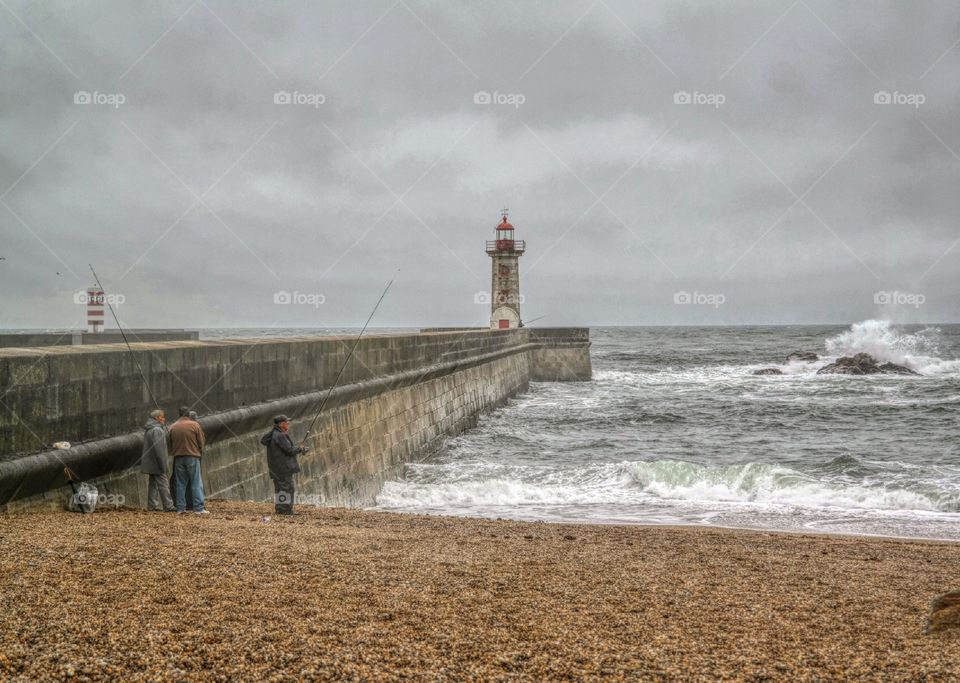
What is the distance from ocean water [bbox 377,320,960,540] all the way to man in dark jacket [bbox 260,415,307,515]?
10.6 ft

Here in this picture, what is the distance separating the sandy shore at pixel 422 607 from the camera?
10.4 feet

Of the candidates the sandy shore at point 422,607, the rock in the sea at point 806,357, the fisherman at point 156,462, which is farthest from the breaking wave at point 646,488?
the rock in the sea at point 806,357

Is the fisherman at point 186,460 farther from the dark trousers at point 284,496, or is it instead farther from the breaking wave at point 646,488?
the breaking wave at point 646,488

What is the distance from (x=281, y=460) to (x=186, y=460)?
868mm

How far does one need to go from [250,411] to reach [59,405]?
103 inches

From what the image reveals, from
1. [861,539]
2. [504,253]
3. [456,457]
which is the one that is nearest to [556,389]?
[504,253]

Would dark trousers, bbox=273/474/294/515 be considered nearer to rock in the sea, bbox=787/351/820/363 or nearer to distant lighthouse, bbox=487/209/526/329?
distant lighthouse, bbox=487/209/526/329

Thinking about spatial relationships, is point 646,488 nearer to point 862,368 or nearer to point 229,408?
point 229,408

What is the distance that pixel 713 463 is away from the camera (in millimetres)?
14336

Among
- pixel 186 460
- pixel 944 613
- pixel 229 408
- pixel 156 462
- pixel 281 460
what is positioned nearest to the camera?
pixel 944 613

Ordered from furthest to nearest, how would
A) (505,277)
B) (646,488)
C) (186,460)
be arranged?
(505,277), (646,488), (186,460)

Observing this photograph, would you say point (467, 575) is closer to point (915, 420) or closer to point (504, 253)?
point (915, 420)

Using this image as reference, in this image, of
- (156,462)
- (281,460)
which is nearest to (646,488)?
(281,460)

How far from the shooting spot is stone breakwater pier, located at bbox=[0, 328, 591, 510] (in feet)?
18.0
